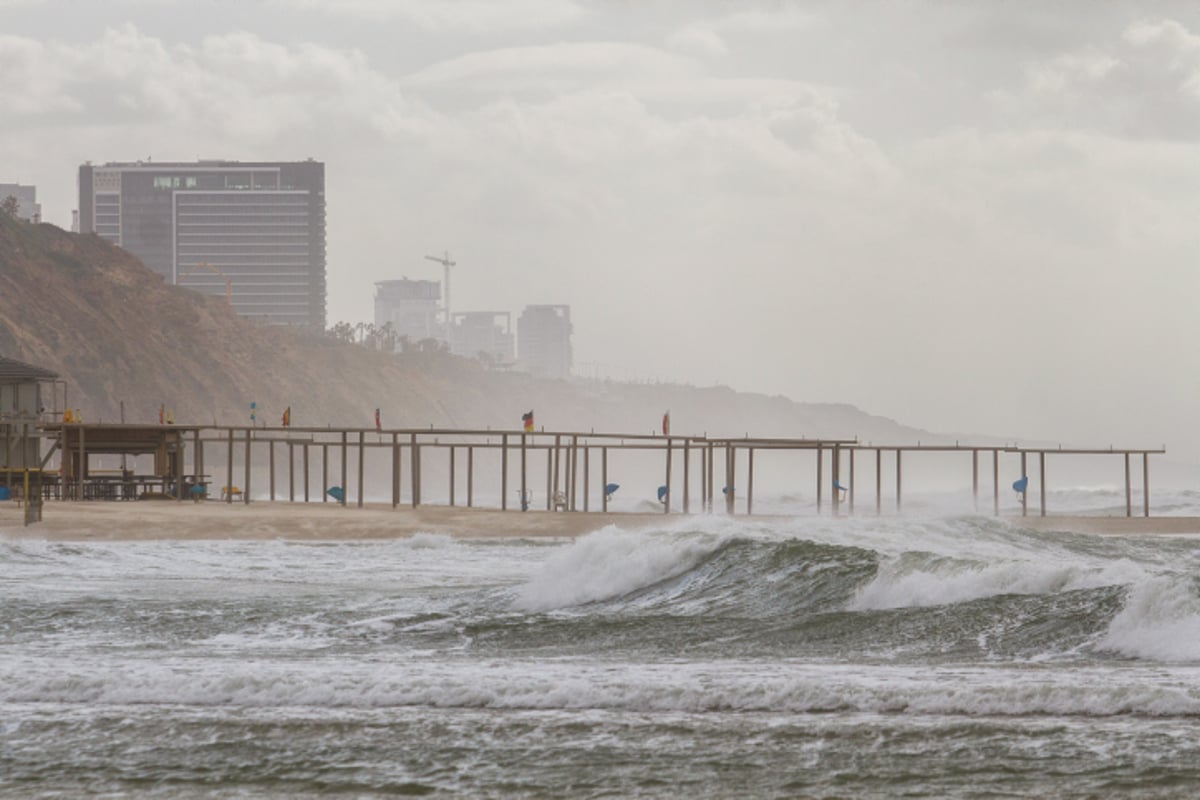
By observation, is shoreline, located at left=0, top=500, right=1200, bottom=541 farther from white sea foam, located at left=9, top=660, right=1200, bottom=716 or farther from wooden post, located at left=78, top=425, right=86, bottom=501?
white sea foam, located at left=9, top=660, right=1200, bottom=716

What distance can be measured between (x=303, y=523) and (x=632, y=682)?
1000 inches

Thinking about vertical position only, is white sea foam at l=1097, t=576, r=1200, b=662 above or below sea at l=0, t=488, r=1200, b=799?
above

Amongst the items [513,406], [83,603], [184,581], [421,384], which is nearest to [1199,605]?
[83,603]

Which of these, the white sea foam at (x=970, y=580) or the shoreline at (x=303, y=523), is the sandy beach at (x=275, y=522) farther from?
the white sea foam at (x=970, y=580)

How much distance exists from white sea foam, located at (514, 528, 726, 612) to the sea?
0.14ft

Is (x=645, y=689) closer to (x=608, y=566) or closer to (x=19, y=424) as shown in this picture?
(x=608, y=566)

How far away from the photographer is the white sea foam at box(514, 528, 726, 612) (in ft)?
61.4

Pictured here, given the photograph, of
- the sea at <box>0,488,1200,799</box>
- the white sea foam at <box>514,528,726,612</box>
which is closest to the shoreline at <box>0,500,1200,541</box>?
the sea at <box>0,488,1200,799</box>

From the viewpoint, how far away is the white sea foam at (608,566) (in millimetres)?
18703

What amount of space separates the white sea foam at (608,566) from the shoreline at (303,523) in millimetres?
14173

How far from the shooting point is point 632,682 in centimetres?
1116

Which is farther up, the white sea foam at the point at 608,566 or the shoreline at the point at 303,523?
the white sea foam at the point at 608,566

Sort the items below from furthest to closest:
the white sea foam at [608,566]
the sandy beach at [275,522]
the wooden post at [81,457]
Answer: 1. the wooden post at [81,457]
2. the sandy beach at [275,522]
3. the white sea foam at [608,566]

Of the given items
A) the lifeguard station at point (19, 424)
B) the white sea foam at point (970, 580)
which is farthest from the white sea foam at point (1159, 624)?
the lifeguard station at point (19, 424)
